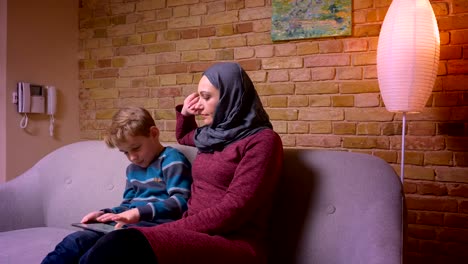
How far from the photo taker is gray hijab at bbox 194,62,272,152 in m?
1.55

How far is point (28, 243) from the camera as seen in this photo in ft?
6.21

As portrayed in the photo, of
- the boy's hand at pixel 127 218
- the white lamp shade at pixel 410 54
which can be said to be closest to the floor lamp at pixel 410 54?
the white lamp shade at pixel 410 54

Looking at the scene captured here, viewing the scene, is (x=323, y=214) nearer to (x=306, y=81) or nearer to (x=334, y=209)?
(x=334, y=209)

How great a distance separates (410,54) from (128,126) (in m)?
1.26

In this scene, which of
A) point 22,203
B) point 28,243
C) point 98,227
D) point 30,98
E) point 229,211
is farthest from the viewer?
point 30,98

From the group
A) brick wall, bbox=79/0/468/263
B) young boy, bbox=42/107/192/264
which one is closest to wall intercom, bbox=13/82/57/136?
brick wall, bbox=79/0/468/263

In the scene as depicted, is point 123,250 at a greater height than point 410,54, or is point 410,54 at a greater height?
point 410,54

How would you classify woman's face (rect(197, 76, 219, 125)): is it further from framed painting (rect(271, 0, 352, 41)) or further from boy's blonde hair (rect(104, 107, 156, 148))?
framed painting (rect(271, 0, 352, 41))

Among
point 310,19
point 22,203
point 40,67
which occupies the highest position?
point 310,19

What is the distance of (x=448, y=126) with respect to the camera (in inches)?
87.5

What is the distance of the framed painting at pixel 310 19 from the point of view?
7.98 feet

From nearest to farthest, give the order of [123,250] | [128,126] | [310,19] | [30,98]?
1. [123,250]
2. [128,126]
3. [310,19]
4. [30,98]

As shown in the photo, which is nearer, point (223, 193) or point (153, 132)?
point (223, 193)

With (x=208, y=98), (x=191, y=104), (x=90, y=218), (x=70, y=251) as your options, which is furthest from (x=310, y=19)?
(x=70, y=251)
